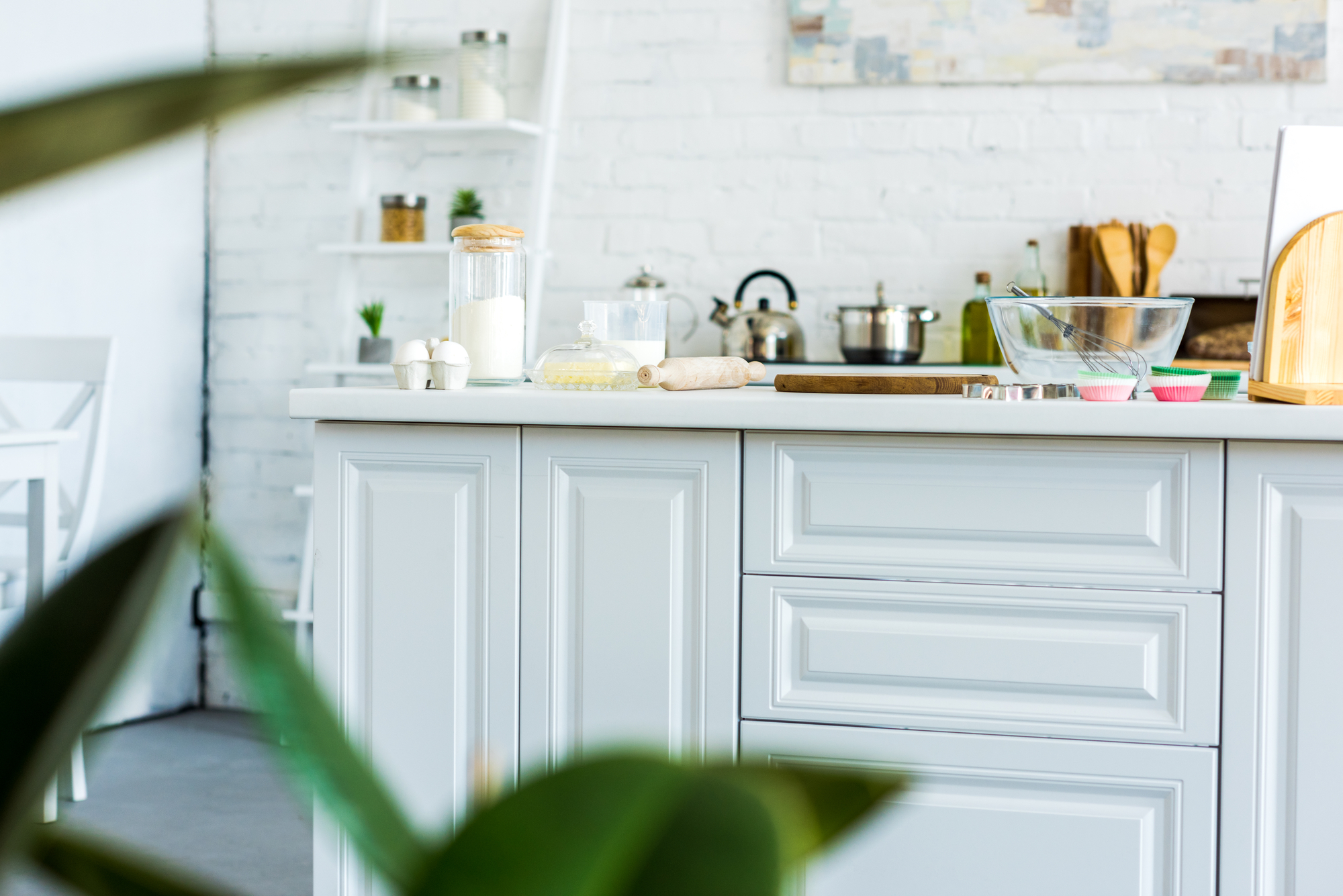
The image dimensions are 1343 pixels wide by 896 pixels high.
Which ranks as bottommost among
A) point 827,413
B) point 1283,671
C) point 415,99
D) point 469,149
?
point 1283,671

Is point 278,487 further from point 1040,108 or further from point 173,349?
point 1040,108

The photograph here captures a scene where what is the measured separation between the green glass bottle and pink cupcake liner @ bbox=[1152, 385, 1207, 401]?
1838 millimetres

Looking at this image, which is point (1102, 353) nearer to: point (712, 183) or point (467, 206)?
point (712, 183)

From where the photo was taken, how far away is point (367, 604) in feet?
5.53

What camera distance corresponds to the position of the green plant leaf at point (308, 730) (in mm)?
162

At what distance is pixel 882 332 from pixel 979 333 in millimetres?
324

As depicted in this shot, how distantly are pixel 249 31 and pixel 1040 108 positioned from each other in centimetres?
259

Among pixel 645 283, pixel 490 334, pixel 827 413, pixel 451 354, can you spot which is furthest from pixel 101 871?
pixel 645 283

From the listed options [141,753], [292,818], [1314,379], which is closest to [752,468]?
[1314,379]

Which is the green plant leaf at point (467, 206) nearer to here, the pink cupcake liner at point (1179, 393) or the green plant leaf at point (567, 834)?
the pink cupcake liner at point (1179, 393)

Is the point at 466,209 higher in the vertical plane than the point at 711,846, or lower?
higher

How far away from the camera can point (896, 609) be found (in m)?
1.54

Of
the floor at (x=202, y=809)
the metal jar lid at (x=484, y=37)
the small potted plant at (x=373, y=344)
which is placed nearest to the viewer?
the floor at (x=202, y=809)

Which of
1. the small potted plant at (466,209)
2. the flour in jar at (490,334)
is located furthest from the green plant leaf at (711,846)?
the small potted plant at (466,209)
